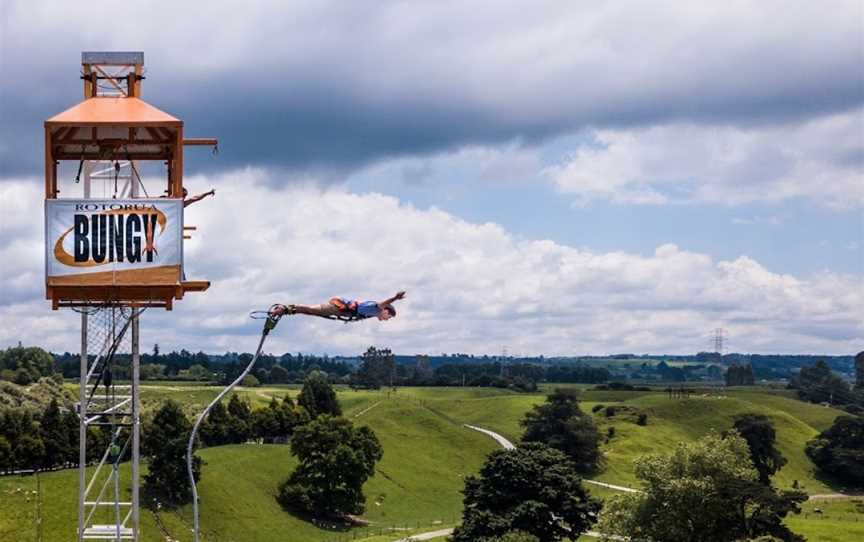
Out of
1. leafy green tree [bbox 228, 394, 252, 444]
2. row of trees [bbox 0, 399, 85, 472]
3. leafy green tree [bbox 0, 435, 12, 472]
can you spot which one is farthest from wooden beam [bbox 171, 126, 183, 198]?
leafy green tree [bbox 228, 394, 252, 444]

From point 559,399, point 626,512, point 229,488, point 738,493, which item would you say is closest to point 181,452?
point 229,488

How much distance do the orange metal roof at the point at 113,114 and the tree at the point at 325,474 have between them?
87597 millimetres

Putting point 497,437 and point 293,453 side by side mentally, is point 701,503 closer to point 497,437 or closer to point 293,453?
point 293,453

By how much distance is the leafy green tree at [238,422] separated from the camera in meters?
144

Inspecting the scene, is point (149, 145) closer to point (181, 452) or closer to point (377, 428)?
point (181, 452)

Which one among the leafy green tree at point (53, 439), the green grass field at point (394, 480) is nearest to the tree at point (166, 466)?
the green grass field at point (394, 480)

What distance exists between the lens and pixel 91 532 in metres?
38.0

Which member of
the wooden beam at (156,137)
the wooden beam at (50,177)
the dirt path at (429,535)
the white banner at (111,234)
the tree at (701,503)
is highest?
the wooden beam at (156,137)

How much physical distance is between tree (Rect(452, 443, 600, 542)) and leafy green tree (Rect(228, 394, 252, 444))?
60.2 meters

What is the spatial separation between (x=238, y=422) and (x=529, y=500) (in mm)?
67212

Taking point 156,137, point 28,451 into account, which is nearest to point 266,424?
point 28,451

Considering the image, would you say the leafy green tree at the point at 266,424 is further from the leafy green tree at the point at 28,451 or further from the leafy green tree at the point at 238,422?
the leafy green tree at the point at 28,451

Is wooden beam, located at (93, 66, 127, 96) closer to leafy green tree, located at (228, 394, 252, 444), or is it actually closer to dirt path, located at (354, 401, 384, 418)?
leafy green tree, located at (228, 394, 252, 444)

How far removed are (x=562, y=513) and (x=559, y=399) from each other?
264 ft
